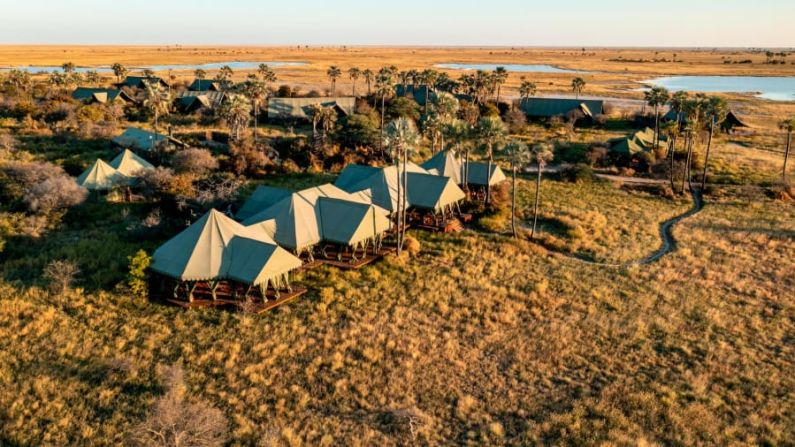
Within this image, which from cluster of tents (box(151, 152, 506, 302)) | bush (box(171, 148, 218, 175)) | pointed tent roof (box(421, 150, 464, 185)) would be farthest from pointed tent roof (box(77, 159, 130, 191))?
pointed tent roof (box(421, 150, 464, 185))

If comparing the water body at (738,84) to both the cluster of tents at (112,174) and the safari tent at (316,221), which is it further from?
the cluster of tents at (112,174)

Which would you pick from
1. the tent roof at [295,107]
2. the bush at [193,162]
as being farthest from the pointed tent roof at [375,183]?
the tent roof at [295,107]

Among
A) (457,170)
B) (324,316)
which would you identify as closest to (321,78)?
(457,170)

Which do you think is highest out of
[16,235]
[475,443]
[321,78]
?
[321,78]

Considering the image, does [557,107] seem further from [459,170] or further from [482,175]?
[482,175]

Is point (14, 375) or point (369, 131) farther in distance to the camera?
point (369, 131)

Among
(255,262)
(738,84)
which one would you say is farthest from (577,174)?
(738,84)

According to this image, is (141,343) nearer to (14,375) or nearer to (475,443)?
(14,375)

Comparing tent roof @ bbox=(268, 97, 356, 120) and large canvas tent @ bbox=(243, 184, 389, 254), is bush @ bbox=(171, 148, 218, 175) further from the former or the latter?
tent roof @ bbox=(268, 97, 356, 120)
